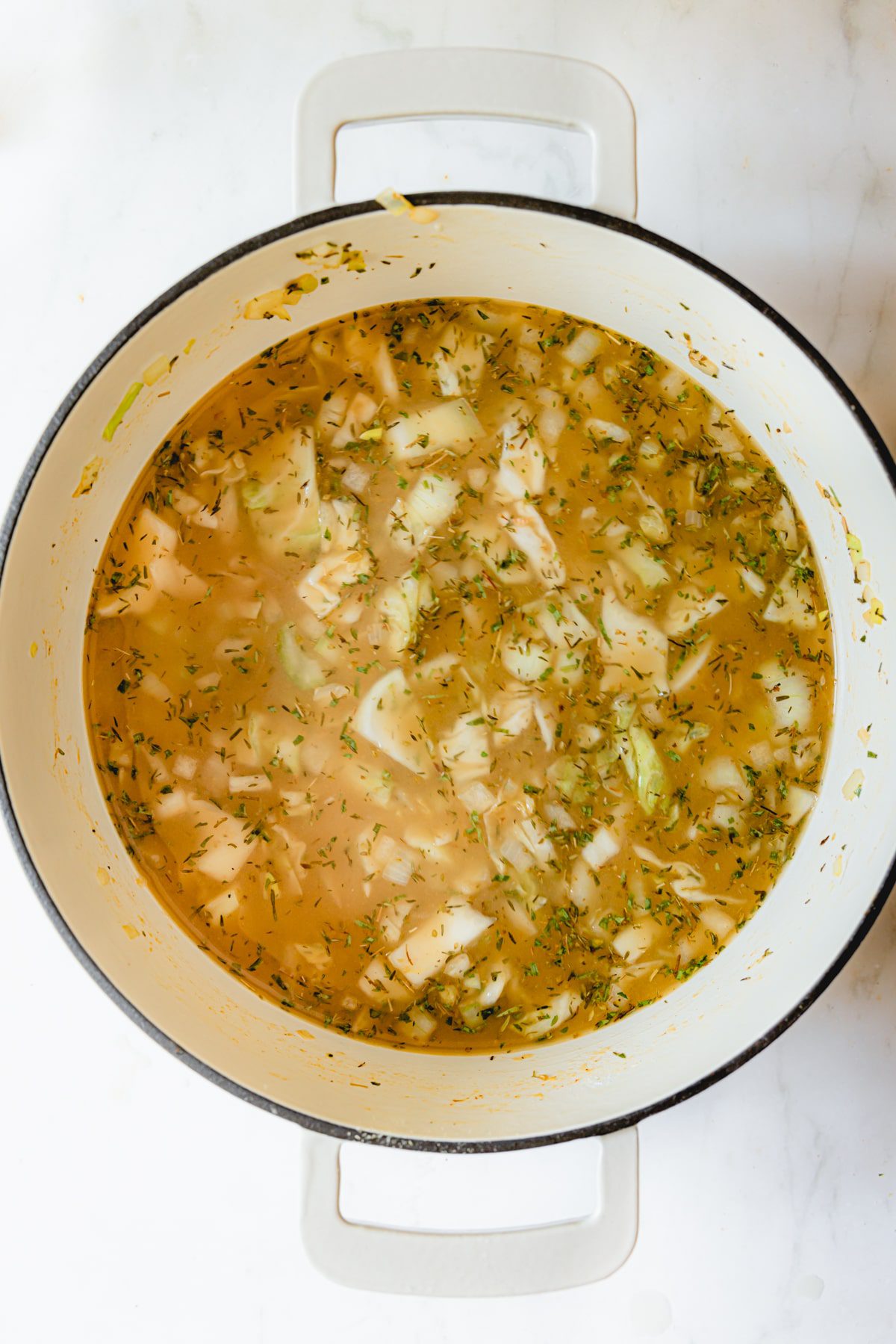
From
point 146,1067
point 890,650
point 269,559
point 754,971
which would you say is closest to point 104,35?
point 269,559

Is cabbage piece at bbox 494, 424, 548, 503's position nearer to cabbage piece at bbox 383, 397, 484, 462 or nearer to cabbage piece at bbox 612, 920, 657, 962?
cabbage piece at bbox 383, 397, 484, 462

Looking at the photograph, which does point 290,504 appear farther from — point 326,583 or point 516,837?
point 516,837

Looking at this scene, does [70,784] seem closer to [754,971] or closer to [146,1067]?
[146,1067]

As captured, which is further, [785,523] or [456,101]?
[785,523]

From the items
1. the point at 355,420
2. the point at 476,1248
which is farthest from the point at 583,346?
the point at 476,1248

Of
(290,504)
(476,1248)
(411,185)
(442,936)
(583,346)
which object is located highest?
→ (411,185)

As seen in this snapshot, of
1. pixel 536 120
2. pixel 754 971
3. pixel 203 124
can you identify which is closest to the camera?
pixel 536 120

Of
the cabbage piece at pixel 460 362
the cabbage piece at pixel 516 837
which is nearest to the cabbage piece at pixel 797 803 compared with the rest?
the cabbage piece at pixel 516 837
